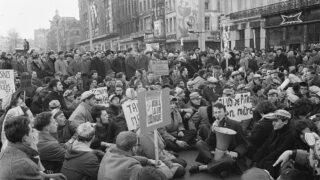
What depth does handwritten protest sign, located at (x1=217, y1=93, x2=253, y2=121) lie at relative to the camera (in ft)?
25.7

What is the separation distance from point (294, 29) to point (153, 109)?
28291 mm

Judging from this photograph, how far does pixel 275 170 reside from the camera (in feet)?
18.5

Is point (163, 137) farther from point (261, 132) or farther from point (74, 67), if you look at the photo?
point (74, 67)

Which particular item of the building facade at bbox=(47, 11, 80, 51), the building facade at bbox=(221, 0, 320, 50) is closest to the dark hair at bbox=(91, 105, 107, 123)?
the building facade at bbox=(221, 0, 320, 50)

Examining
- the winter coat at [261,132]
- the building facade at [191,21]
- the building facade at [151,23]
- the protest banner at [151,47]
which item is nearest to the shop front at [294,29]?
the building facade at [151,23]

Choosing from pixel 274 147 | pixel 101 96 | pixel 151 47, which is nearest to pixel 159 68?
pixel 101 96

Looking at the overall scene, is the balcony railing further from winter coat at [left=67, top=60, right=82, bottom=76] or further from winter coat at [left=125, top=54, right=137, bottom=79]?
winter coat at [left=67, top=60, right=82, bottom=76]

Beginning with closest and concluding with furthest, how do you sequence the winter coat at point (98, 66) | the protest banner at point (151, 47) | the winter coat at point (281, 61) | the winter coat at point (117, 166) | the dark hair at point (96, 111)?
the winter coat at point (117, 166), the dark hair at point (96, 111), the winter coat at point (98, 66), the winter coat at point (281, 61), the protest banner at point (151, 47)

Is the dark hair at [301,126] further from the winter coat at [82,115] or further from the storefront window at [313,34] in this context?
the storefront window at [313,34]

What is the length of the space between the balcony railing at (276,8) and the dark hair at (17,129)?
28.4 meters

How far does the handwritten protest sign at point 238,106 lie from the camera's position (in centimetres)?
784

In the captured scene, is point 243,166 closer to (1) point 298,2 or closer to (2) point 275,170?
(2) point 275,170

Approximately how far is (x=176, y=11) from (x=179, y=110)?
49.6 m

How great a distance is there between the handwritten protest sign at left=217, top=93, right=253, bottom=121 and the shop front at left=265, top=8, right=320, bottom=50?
70.6 ft
